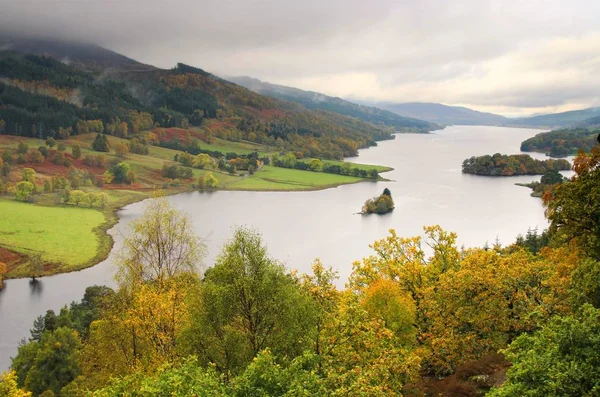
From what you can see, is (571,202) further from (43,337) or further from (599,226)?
(43,337)

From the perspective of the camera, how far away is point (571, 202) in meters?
20.0

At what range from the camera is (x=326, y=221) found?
84.5 m

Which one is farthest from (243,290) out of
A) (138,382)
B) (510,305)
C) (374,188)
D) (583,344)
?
(374,188)

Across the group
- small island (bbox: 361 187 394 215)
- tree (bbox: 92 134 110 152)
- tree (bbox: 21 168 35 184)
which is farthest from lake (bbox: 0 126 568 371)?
tree (bbox: 92 134 110 152)

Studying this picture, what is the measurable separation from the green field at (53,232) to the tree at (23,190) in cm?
203

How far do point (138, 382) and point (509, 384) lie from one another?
1062 cm

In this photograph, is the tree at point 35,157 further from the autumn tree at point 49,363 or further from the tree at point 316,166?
the autumn tree at point 49,363

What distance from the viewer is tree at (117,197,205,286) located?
76.5ft

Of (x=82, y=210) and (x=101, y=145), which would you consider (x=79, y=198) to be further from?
(x=101, y=145)

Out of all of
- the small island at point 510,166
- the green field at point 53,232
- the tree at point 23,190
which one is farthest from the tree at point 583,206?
the small island at point 510,166

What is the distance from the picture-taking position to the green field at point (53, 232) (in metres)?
65.1

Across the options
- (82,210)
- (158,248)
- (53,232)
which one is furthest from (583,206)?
(82,210)

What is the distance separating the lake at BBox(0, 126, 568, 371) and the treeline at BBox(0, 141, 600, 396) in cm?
2297

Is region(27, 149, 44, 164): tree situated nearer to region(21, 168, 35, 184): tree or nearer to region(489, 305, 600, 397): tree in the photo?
region(21, 168, 35, 184): tree
